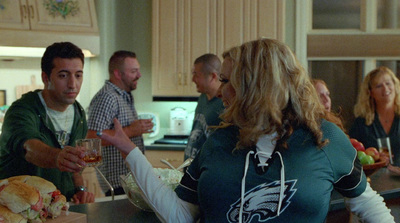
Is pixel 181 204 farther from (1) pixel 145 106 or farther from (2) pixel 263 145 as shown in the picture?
(1) pixel 145 106

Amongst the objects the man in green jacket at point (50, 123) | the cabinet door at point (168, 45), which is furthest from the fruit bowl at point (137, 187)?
the cabinet door at point (168, 45)

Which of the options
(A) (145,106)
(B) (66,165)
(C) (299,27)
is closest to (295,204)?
(B) (66,165)

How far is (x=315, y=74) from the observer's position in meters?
4.67

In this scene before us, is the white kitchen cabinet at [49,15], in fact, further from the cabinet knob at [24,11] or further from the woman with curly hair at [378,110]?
the woman with curly hair at [378,110]

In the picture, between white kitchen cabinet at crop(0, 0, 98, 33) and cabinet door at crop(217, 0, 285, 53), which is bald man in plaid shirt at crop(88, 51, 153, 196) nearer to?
white kitchen cabinet at crop(0, 0, 98, 33)

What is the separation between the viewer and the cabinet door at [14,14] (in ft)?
12.1

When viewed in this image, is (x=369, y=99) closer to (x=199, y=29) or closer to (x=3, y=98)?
(x=199, y=29)

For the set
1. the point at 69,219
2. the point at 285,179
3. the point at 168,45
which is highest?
the point at 168,45

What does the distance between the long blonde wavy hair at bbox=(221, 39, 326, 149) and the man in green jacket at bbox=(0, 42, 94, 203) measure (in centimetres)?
101

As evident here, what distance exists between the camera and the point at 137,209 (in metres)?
1.90

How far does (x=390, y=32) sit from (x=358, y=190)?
343 cm

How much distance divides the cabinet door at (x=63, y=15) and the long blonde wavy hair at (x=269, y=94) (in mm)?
2788

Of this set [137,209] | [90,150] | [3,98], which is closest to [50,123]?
[90,150]

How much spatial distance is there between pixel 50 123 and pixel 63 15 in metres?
1.91
